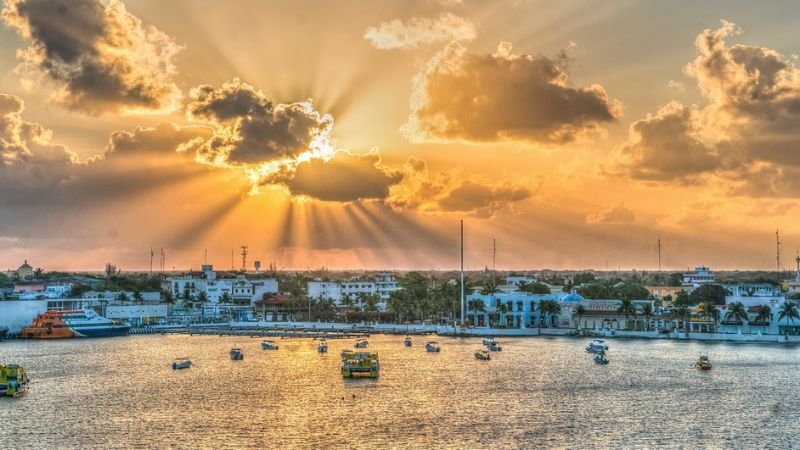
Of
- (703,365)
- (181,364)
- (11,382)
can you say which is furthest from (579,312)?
(11,382)

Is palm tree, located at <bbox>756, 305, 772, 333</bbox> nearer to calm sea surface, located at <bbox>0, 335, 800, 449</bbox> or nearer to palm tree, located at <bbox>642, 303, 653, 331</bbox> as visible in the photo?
palm tree, located at <bbox>642, 303, 653, 331</bbox>

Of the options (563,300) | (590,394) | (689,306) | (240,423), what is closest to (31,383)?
(240,423)

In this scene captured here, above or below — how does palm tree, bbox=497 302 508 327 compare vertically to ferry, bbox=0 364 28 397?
above

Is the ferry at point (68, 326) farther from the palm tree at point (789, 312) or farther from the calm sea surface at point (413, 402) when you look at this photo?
the palm tree at point (789, 312)

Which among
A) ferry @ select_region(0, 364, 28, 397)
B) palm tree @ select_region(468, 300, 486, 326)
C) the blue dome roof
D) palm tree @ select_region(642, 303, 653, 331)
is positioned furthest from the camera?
palm tree @ select_region(468, 300, 486, 326)

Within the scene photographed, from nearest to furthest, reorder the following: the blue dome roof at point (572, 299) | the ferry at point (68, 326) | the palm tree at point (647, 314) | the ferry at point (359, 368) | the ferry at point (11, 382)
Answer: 1. the ferry at point (11, 382)
2. the ferry at point (359, 368)
3. the ferry at point (68, 326)
4. the palm tree at point (647, 314)
5. the blue dome roof at point (572, 299)

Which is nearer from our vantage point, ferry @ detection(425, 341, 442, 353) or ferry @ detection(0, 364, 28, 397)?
ferry @ detection(0, 364, 28, 397)

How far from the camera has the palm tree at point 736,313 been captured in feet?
390

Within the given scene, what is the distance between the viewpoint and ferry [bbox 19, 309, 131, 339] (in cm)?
12838

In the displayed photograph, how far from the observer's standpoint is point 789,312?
379 feet

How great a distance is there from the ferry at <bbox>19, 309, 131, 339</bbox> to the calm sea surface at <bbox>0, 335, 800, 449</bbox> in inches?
1154

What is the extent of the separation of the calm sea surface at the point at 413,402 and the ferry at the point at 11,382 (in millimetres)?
1196

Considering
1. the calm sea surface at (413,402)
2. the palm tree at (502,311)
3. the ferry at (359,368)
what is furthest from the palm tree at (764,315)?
the ferry at (359,368)

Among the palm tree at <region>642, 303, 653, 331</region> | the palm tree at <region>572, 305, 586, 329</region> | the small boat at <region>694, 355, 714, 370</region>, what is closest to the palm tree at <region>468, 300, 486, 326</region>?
the palm tree at <region>572, 305, 586, 329</region>
